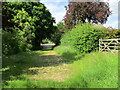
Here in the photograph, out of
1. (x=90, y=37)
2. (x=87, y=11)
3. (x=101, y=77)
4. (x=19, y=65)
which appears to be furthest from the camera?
(x=87, y=11)

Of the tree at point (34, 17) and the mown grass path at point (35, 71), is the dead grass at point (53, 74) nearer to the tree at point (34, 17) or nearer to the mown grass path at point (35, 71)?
the mown grass path at point (35, 71)

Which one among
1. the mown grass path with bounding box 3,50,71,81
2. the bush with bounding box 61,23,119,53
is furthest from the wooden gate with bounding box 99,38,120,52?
the mown grass path with bounding box 3,50,71,81

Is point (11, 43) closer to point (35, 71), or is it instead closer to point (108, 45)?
point (35, 71)

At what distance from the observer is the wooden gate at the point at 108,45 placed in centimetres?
1053

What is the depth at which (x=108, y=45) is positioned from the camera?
11195 millimetres

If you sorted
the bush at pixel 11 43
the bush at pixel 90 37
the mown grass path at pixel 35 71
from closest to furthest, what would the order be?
the mown grass path at pixel 35 71, the bush at pixel 11 43, the bush at pixel 90 37

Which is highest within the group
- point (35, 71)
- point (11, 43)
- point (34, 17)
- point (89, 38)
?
point (34, 17)

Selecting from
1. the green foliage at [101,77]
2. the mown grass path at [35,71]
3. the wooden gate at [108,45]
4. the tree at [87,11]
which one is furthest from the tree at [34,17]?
the green foliage at [101,77]

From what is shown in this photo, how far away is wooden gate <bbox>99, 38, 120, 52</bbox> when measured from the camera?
1053 centimetres

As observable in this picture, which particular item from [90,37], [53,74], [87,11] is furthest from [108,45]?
[87,11]

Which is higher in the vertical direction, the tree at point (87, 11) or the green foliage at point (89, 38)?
the tree at point (87, 11)

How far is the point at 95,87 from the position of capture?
171 inches

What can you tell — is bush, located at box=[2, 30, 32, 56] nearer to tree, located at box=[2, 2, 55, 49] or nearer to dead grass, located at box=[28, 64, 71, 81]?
dead grass, located at box=[28, 64, 71, 81]

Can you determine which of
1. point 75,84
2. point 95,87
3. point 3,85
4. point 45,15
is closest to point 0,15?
point 3,85
